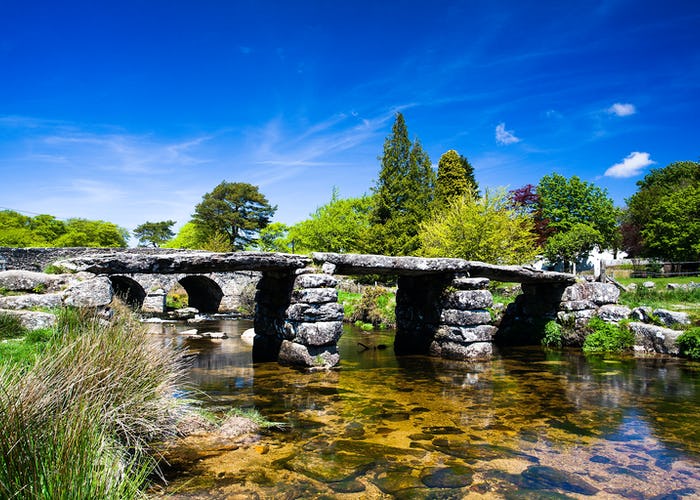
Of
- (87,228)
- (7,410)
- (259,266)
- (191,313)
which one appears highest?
(87,228)

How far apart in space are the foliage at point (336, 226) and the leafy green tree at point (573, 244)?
16.3 metres

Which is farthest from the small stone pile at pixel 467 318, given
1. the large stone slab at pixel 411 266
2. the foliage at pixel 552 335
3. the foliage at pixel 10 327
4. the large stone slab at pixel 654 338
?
the foliage at pixel 10 327

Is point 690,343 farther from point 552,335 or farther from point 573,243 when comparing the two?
point 573,243

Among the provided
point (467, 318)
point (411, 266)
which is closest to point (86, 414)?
point (411, 266)

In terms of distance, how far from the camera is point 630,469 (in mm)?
4902

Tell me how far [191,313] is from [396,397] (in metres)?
20.9

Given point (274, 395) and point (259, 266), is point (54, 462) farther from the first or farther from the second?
point (259, 266)

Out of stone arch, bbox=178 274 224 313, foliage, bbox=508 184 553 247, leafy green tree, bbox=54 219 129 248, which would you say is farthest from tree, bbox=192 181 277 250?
foliage, bbox=508 184 553 247

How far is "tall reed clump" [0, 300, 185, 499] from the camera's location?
94.7 inches

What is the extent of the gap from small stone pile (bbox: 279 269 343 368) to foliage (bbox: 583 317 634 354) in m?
8.71

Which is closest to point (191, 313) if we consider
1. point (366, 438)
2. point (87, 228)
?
point (366, 438)

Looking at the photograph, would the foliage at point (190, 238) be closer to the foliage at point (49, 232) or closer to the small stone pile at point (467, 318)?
the foliage at point (49, 232)

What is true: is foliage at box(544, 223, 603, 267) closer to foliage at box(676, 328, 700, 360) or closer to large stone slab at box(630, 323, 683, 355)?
large stone slab at box(630, 323, 683, 355)

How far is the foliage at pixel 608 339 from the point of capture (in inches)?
543
